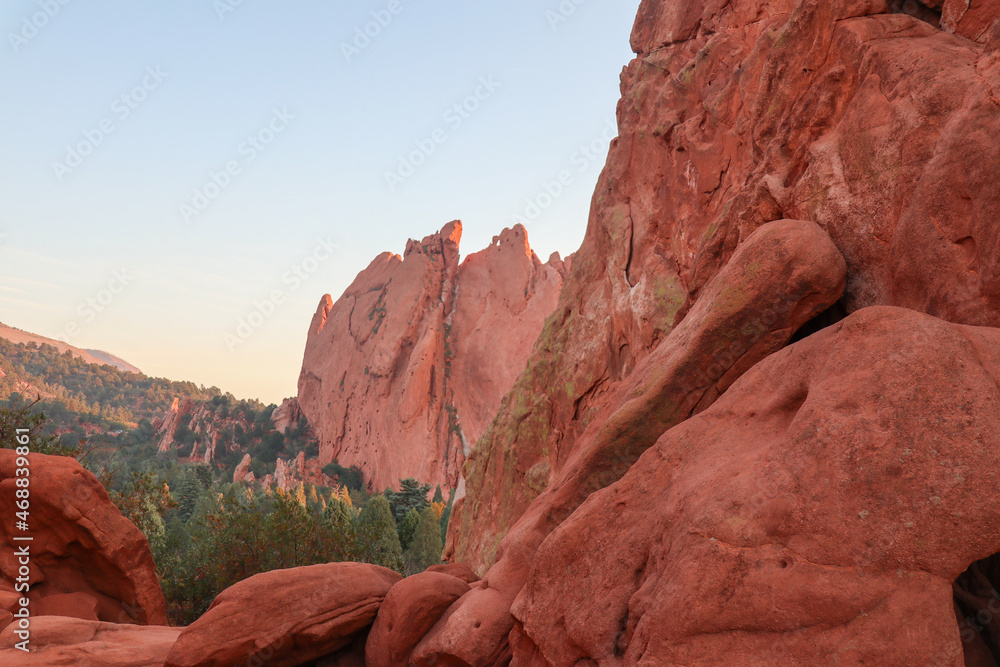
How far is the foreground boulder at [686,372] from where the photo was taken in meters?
7.91

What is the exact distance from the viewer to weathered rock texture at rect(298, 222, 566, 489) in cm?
6594

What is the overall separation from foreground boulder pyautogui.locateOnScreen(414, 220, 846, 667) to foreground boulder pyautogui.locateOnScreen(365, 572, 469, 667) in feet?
1.15

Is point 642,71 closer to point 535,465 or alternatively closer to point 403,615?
point 535,465

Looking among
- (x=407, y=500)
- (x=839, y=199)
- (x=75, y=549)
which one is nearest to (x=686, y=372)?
(x=839, y=199)

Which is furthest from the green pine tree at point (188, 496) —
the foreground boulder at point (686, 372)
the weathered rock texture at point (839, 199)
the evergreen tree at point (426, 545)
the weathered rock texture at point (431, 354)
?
the weathered rock texture at point (839, 199)

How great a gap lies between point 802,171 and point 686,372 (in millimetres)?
3766

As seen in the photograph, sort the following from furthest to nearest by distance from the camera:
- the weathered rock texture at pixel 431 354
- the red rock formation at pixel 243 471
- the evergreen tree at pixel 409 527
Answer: the red rock formation at pixel 243 471 → the weathered rock texture at pixel 431 354 → the evergreen tree at pixel 409 527

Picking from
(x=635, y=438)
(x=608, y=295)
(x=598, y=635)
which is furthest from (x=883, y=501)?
(x=608, y=295)

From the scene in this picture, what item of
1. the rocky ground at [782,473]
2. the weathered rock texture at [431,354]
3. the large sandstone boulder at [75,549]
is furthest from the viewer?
the weathered rock texture at [431,354]

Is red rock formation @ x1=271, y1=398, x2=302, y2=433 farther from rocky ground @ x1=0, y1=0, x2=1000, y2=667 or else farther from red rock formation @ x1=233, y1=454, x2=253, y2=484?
rocky ground @ x1=0, y1=0, x2=1000, y2=667

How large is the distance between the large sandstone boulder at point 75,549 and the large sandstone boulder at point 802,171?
10.6 meters

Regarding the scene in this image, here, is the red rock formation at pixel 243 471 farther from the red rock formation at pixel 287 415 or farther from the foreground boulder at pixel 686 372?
the foreground boulder at pixel 686 372

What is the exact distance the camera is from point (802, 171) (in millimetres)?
9594

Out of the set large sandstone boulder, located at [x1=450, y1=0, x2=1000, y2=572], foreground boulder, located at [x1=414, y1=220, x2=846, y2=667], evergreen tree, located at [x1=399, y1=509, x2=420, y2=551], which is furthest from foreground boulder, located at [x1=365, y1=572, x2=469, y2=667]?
evergreen tree, located at [x1=399, y1=509, x2=420, y2=551]
